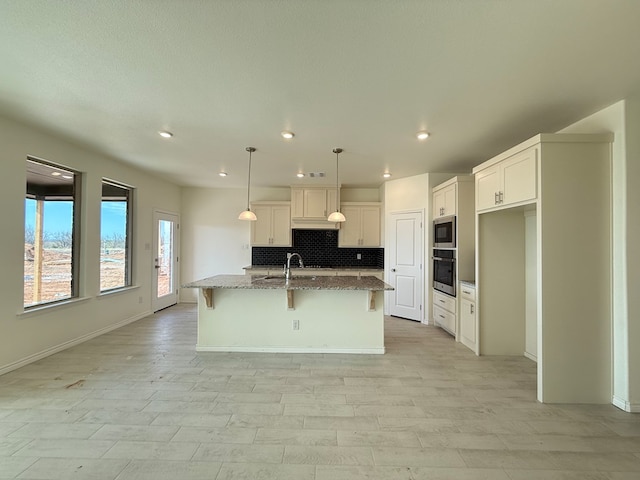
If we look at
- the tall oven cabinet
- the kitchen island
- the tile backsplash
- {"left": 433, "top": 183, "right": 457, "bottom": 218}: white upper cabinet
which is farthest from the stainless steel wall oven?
the tile backsplash

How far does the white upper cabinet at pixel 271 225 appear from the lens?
5859mm

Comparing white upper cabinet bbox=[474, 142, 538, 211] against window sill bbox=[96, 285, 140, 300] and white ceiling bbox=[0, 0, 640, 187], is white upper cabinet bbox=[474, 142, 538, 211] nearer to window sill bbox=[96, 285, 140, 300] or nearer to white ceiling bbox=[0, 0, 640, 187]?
white ceiling bbox=[0, 0, 640, 187]

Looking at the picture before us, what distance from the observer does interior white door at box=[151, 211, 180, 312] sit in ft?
17.8

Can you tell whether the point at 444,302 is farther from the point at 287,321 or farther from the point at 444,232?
the point at 287,321

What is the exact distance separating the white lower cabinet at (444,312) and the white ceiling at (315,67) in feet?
7.57

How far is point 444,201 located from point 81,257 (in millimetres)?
5307

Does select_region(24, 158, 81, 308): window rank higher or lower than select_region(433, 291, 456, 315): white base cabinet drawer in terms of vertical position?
higher

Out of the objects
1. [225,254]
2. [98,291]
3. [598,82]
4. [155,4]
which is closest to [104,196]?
[98,291]

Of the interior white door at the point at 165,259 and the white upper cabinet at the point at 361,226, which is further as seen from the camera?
the white upper cabinet at the point at 361,226

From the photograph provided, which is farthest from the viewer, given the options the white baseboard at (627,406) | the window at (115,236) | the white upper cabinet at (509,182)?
the window at (115,236)

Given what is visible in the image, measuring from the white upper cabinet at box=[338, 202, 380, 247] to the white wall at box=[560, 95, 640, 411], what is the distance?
12.2ft

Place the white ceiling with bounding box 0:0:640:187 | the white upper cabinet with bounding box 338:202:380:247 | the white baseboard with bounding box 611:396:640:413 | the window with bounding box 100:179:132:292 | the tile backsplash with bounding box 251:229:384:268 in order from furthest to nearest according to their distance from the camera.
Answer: the tile backsplash with bounding box 251:229:384:268
the white upper cabinet with bounding box 338:202:380:247
the window with bounding box 100:179:132:292
the white baseboard with bounding box 611:396:640:413
the white ceiling with bounding box 0:0:640:187

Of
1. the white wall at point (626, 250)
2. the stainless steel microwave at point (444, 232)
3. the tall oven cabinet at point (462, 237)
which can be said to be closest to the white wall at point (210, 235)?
the stainless steel microwave at point (444, 232)

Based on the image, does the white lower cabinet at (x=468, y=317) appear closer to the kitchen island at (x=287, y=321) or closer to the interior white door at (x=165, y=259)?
the kitchen island at (x=287, y=321)
